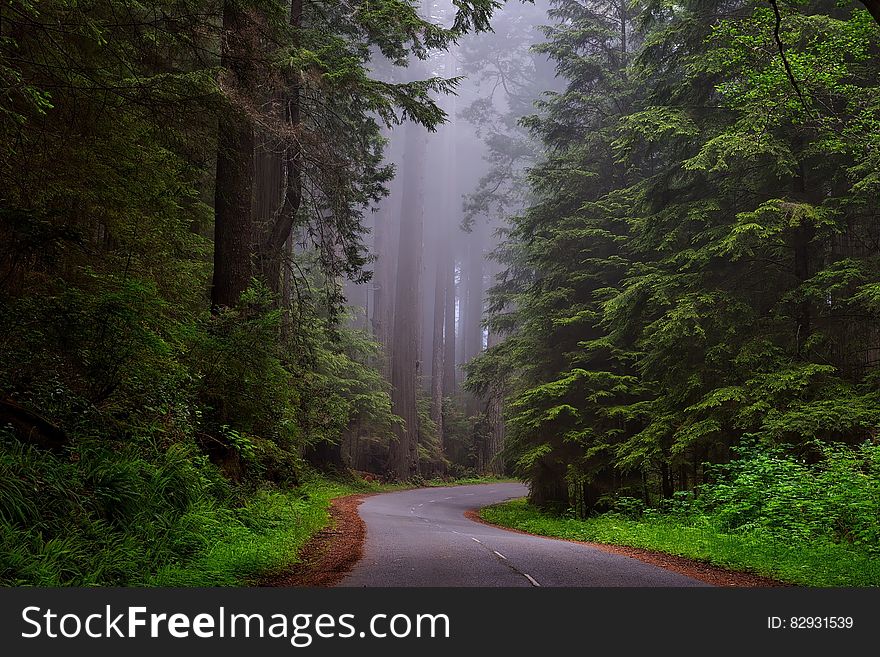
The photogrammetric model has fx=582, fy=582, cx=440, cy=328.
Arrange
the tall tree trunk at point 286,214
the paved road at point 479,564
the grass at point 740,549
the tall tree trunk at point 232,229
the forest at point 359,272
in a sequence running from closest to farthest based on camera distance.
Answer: the forest at point 359,272 → the paved road at point 479,564 → the grass at point 740,549 → the tall tree trunk at point 232,229 → the tall tree trunk at point 286,214

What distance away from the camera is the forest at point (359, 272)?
6.39m

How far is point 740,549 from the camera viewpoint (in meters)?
8.85

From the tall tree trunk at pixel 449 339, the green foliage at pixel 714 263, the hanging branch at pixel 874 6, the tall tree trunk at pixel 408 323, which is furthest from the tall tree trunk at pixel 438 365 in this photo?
the hanging branch at pixel 874 6

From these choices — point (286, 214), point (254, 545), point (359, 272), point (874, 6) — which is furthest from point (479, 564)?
point (286, 214)

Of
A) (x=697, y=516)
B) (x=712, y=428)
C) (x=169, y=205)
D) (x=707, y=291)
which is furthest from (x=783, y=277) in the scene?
(x=169, y=205)

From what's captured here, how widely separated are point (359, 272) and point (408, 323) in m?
18.2

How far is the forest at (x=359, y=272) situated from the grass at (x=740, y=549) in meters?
0.38

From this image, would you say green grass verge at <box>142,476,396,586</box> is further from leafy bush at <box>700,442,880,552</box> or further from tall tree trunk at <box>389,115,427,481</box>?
tall tree trunk at <box>389,115,427,481</box>

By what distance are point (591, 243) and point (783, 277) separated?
5.92 metres

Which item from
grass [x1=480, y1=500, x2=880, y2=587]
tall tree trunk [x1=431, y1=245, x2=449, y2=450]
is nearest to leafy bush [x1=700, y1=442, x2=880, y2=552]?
grass [x1=480, y1=500, x2=880, y2=587]

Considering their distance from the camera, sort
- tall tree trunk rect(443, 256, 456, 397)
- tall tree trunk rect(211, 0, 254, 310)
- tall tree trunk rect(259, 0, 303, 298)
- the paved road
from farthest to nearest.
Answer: tall tree trunk rect(443, 256, 456, 397) < tall tree trunk rect(259, 0, 303, 298) < tall tree trunk rect(211, 0, 254, 310) < the paved road

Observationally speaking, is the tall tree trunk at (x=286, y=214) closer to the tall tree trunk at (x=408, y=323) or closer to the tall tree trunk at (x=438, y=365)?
the tall tree trunk at (x=408, y=323)

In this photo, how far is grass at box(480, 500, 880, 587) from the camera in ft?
23.4

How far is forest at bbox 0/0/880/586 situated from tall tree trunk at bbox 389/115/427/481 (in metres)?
9.33
